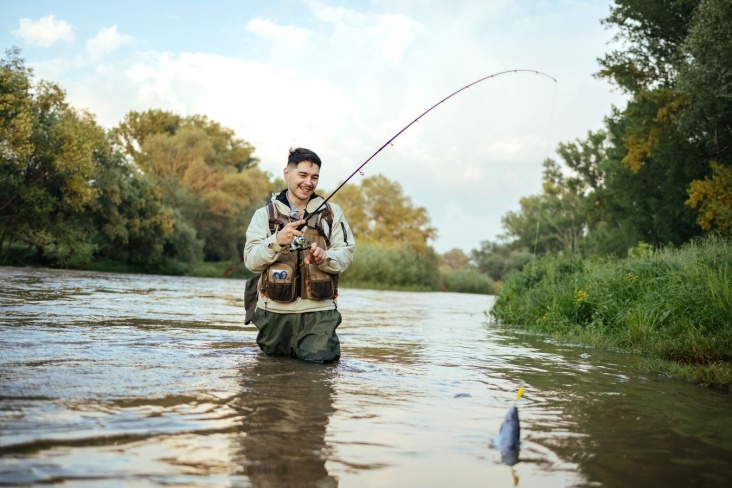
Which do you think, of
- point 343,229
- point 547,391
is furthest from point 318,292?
point 547,391

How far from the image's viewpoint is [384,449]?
3.24 m

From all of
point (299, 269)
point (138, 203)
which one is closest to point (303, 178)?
point (299, 269)

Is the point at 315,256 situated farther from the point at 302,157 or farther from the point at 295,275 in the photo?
the point at 302,157

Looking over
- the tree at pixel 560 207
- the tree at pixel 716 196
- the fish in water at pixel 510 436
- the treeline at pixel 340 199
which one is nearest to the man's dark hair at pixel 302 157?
the fish in water at pixel 510 436

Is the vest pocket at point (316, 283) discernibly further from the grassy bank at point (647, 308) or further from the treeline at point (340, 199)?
the treeline at point (340, 199)

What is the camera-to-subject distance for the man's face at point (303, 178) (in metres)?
6.13

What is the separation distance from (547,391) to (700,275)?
5.21m

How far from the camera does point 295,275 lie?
20.1ft

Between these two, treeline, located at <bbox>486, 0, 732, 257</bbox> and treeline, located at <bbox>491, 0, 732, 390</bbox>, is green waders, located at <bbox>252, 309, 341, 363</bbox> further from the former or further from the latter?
treeline, located at <bbox>486, 0, 732, 257</bbox>

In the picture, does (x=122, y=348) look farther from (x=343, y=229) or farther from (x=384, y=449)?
(x=384, y=449)

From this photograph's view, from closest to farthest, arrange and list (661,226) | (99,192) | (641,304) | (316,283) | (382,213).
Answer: (316,283) < (641,304) < (661,226) < (99,192) < (382,213)

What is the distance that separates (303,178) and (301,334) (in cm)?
134

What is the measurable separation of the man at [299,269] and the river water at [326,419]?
321mm

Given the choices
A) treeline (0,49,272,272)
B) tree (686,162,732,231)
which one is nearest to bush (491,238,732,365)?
tree (686,162,732,231)
